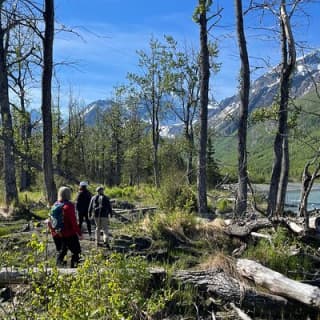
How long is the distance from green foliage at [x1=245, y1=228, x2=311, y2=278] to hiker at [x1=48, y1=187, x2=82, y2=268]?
361cm

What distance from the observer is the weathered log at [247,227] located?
35.5 ft

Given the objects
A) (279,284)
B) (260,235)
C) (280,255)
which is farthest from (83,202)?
(279,284)

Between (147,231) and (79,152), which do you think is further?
(79,152)

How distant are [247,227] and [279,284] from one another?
326 cm

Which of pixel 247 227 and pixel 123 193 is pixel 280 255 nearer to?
pixel 247 227

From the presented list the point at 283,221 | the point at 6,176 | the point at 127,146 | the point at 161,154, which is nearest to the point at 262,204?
the point at 6,176

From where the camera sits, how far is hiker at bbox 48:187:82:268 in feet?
30.1

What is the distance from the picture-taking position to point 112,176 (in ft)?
201

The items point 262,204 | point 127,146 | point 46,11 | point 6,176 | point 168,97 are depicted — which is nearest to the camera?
point 46,11

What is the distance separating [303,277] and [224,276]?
175cm

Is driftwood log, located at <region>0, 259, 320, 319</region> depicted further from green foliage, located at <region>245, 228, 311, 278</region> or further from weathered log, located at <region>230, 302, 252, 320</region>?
green foliage, located at <region>245, 228, 311, 278</region>

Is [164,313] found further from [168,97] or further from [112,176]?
[112,176]

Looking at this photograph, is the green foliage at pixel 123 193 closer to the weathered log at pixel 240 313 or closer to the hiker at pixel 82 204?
the hiker at pixel 82 204

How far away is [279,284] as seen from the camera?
776 cm
